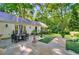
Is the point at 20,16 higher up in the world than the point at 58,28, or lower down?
higher up

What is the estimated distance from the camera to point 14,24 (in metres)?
2.17

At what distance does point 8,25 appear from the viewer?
83.7 inches

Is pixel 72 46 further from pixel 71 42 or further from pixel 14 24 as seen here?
pixel 14 24

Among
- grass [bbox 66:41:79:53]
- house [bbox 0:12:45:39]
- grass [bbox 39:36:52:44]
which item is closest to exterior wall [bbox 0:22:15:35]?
house [bbox 0:12:45:39]

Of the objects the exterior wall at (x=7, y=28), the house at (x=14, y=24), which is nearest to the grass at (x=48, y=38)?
the house at (x=14, y=24)

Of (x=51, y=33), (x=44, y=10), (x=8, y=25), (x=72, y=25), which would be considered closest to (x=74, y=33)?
(x=72, y=25)

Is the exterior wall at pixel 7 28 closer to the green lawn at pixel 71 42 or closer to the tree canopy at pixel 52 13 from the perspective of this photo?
the tree canopy at pixel 52 13

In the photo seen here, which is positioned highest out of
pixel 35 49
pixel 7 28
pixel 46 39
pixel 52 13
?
pixel 52 13

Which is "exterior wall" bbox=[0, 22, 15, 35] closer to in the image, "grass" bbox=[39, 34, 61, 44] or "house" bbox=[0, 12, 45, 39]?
"house" bbox=[0, 12, 45, 39]

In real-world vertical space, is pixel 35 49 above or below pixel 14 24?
below

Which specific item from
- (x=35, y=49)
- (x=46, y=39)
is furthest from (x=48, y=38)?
(x=35, y=49)

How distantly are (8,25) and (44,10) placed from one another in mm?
492
